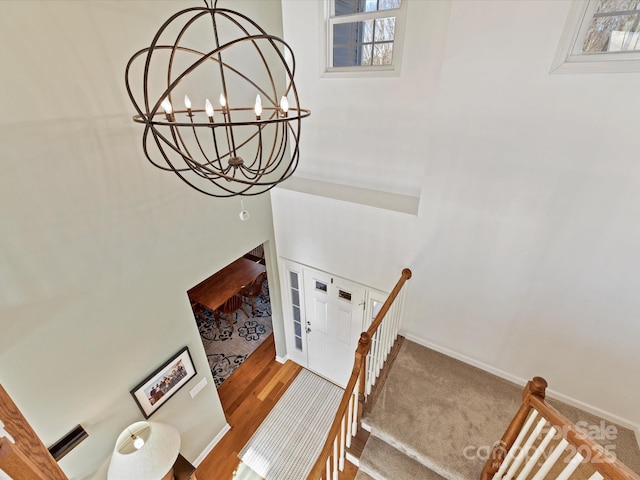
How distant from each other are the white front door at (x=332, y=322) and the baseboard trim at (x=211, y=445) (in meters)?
1.48

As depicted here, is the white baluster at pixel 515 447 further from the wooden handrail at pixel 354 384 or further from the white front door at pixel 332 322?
the white front door at pixel 332 322

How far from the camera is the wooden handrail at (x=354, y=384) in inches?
69.1

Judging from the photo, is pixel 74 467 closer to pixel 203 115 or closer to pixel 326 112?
pixel 203 115

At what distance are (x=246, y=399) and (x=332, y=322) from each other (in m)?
1.80

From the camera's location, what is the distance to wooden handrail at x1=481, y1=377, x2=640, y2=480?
4.00ft

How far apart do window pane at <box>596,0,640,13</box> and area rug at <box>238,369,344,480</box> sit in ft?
15.8

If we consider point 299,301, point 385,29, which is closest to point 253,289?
point 299,301

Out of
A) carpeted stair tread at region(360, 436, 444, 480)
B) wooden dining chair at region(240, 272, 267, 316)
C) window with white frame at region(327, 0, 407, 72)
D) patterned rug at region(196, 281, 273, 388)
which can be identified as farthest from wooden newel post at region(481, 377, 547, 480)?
wooden dining chair at region(240, 272, 267, 316)

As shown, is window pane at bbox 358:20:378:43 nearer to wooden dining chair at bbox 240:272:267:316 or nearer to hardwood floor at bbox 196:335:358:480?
wooden dining chair at bbox 240:272:267:316

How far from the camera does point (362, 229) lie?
3350 millimetres

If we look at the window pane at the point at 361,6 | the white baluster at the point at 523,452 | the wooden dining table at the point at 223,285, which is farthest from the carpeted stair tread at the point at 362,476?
the window pane at the point at 361,6

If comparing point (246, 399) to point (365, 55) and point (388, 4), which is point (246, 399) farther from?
point (388, 4)

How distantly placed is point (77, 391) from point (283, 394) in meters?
2.87

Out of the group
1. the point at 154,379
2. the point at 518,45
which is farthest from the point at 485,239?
the point at 154,379
